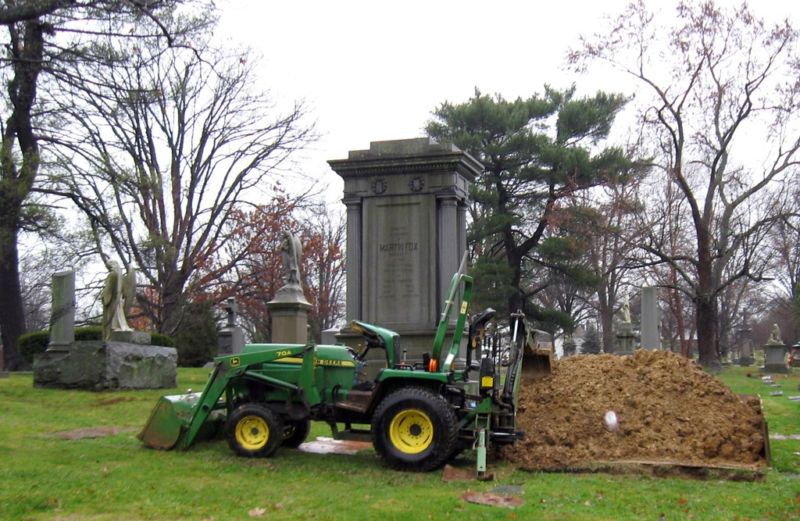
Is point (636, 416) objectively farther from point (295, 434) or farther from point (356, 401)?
point (295, 434)

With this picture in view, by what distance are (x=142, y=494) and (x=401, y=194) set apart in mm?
8276

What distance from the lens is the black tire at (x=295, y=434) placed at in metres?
9.03

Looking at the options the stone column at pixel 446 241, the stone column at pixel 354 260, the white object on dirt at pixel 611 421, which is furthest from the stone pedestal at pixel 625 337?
the white object on dirt at pixel 611 421

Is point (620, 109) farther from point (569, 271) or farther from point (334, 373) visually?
point (334, 373)

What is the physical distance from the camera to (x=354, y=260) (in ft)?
45.9

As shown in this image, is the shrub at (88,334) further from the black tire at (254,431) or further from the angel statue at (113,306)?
the black tire at (254,431)

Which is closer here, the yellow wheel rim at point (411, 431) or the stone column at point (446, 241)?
the yellow wheel rim at point (411, 431)

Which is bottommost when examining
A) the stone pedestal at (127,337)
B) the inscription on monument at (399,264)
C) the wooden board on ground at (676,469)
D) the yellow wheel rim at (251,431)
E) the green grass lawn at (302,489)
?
the green grass lawn at (302,489)

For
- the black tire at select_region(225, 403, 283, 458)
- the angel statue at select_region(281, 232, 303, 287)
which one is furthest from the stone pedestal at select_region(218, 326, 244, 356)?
the black tire at select_region(225, 403, 283, 458)

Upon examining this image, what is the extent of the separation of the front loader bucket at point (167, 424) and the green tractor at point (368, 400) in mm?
11

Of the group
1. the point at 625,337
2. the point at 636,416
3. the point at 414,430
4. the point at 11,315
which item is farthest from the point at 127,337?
the point at 625,337

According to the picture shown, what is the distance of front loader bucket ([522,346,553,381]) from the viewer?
9383 millimetres

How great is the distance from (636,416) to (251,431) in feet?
13.5

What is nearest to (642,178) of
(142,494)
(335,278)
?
(335,278)
